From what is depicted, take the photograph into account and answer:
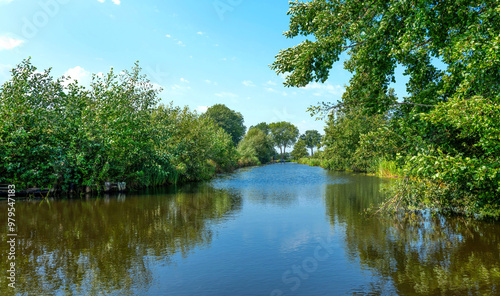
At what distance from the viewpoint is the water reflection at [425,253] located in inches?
280

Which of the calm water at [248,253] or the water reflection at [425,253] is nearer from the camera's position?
the water reflection at [425,253]

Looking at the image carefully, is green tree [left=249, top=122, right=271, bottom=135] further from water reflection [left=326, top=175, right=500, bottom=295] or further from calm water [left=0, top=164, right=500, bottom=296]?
water reflection [left=326, top=175, right=500, bottom=295]

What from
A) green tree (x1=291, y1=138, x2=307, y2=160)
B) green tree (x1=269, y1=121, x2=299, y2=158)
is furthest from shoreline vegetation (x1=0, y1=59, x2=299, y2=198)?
green tree (x1=269, y1=121, x2=299, y2=158)

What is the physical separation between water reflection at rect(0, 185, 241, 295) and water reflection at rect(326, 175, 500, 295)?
5.49 meters

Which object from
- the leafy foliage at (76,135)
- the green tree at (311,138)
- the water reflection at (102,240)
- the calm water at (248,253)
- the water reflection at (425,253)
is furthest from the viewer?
the green tree at (311,138)

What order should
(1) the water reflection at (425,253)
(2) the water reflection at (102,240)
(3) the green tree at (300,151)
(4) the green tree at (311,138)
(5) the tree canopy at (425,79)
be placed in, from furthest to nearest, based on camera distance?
(4) the green tree at (311,138)
(3) the green tree at (300,151)
(5) the tree canopy at (425,79)
(2) the water reflection at (102,240)
(1) the water reflection at (425,253)

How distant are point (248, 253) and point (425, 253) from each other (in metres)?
5.28

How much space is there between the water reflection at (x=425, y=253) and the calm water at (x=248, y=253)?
3 centimetres

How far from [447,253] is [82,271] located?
10.2 meters

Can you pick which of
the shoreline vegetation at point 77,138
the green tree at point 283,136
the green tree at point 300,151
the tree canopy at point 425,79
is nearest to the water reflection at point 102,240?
the shoreline vegetation at point 77,138

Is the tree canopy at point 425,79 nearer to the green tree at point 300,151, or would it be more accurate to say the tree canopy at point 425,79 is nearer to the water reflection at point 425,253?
the water reflection at point 425,253

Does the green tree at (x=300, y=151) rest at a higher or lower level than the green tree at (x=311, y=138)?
lower

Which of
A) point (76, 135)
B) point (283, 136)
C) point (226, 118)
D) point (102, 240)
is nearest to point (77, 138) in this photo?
point (76, 135)

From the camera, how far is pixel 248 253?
9.70 metres
